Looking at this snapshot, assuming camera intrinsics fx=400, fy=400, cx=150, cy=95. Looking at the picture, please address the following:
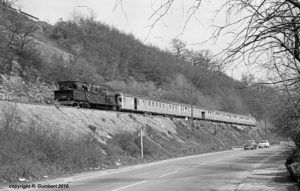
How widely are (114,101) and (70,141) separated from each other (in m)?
21.8

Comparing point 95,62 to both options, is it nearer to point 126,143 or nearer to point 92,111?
point 92,111

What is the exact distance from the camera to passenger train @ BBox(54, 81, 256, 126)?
38.8 m

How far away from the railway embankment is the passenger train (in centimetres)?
255

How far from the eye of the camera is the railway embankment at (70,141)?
804 inches

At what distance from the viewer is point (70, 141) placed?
25.6 meters

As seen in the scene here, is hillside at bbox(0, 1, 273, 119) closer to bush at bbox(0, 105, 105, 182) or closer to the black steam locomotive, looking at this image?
the black steam locomotive

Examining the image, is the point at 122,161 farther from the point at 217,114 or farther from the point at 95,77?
the point at 217,114

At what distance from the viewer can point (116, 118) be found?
40938 mm

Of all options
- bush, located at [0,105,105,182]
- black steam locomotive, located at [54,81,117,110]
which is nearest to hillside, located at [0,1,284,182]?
bush, located at [0,105,105,182]

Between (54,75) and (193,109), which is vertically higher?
(54,75)

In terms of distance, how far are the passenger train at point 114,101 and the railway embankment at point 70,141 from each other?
2553 millimetres

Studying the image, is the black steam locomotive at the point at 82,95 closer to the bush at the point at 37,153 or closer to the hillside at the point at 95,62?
the hillside at the point at 95,62

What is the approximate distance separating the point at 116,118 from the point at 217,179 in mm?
24655

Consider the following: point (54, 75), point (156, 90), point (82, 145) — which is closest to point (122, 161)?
point (82, 145)
